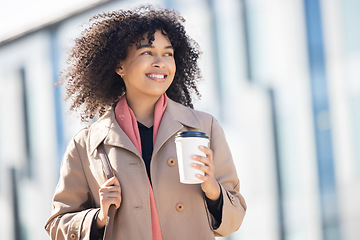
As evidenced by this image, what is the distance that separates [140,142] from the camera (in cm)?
272

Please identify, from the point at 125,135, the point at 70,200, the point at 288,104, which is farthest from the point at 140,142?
the point at 288,104

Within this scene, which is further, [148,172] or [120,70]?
[120,70]

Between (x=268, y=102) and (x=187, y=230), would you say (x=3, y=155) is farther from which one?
(x=187, y=230)

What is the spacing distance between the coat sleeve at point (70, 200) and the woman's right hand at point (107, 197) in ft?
0.36

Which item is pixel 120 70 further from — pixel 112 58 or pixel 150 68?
pixel 150 68

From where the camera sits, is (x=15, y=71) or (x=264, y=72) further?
(x=15, y=71)

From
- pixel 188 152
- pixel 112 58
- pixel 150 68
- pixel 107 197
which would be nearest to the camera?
pixel 188 152

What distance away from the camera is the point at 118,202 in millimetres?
2533

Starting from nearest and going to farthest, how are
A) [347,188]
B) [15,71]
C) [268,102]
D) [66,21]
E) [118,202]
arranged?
[118,202]
[347,188]
[268,102]
[66,21]
[15,71]

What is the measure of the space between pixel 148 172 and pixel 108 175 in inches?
6.4

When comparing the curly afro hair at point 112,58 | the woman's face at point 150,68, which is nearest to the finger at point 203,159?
the woman's face at point 150,68

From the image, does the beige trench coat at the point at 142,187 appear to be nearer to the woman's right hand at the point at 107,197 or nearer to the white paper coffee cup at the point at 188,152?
the woman's right hand at the point at 107,197

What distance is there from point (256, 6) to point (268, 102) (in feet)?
3.42

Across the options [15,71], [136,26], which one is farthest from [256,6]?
[136,26]
